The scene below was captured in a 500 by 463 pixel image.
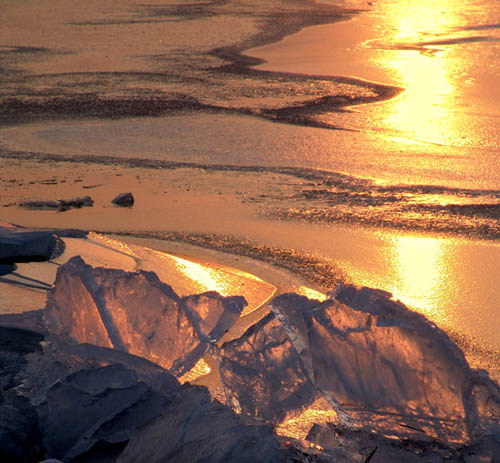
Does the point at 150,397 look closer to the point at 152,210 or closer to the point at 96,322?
the point at 96,322

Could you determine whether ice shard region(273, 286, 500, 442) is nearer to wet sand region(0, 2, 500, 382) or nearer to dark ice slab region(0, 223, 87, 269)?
wet sand region(0, 2, 500, 382)

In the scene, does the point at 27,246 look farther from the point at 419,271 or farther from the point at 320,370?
the point at 320,370

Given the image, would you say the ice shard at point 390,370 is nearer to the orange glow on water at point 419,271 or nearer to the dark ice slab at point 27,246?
the orange glow on water at point 419,271

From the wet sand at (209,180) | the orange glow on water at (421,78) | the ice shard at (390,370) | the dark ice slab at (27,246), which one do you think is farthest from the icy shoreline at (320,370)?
the orange glow on water at (421,78)

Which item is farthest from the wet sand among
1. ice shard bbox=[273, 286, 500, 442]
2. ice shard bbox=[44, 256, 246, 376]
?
ice shard bbox=[44, 256, 246, 376]

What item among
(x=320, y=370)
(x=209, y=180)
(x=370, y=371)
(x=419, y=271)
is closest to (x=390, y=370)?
(x=370, y=371)

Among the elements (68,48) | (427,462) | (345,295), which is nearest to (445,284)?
(345,295)
